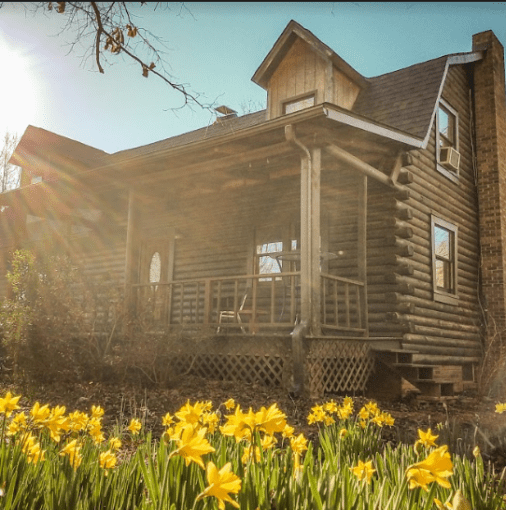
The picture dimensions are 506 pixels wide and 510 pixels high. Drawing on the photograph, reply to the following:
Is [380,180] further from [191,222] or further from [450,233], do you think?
[191,222]

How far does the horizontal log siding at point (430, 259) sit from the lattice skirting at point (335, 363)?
3.56ft

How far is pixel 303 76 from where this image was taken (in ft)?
43.8

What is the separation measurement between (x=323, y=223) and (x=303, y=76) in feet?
12.8

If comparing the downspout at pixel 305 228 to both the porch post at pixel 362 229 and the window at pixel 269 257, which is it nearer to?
the porch post at pixel 362 229

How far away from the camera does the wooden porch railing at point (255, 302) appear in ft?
29.6

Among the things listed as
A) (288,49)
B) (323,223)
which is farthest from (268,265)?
(288,49)

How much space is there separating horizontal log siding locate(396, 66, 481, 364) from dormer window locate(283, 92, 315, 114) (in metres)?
2.89

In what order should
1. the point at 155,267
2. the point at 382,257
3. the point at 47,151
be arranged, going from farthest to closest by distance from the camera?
the point at 47,151 → the point at 155,267 → the point at 382,257

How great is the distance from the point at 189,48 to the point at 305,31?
9374 mm

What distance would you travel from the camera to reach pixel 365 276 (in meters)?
10.4

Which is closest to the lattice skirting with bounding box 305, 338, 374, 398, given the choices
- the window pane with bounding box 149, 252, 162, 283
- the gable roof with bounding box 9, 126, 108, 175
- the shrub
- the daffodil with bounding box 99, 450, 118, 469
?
the shrub

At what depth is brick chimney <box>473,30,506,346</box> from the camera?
1356cm

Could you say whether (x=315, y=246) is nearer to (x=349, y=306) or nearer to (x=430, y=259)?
(x=349, y=306)

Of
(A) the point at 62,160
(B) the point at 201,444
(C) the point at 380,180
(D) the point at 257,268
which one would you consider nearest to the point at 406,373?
(C) the point at 380,180
